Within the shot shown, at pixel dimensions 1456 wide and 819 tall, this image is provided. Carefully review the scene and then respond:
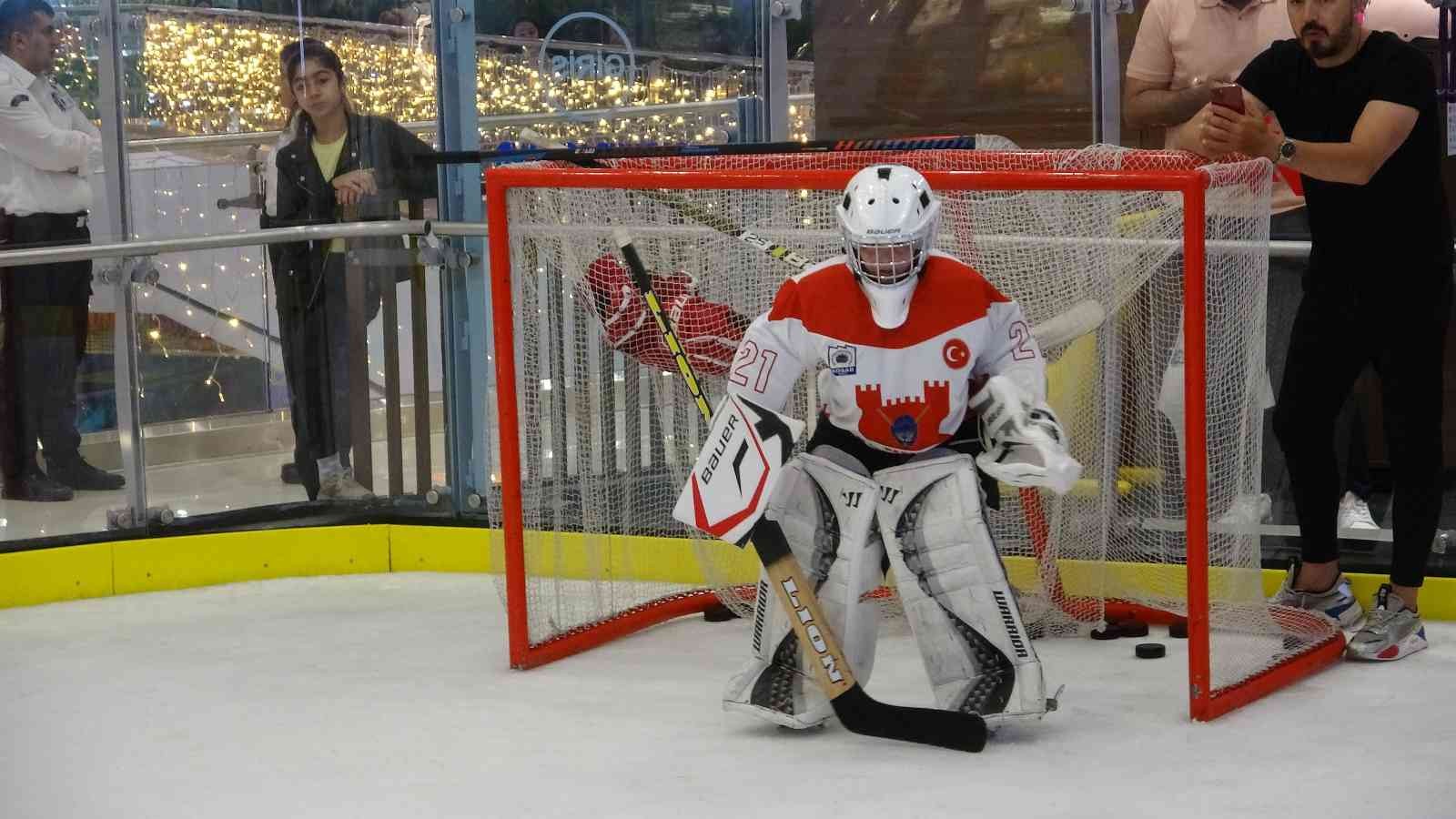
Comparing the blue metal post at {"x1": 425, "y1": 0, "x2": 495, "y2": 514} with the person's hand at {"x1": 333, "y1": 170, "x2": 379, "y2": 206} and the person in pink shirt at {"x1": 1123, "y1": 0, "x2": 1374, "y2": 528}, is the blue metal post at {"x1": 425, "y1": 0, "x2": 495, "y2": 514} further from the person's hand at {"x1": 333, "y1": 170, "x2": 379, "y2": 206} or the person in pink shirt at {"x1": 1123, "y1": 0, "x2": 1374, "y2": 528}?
the person in pink shirt at {"x1": 1123, "y1": 0, "x2": 1374, "y2": 528}

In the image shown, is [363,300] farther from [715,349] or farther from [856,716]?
[856,716]

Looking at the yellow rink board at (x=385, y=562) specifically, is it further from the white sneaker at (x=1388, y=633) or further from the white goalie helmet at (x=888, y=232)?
the white goalie helmet at (x=888, y=232)

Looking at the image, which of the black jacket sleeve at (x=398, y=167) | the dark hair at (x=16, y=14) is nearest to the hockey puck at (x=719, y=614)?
the black jacket sleeve at (x=398, y=167)

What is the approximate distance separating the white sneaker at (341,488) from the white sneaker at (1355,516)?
2.42 metres

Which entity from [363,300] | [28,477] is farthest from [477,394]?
[28,477]

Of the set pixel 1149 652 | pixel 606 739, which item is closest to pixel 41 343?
pixel 606 739

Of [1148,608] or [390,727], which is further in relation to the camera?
[1148,608]

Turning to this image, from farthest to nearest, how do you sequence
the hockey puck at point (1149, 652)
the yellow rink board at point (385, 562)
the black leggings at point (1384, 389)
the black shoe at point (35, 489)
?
the black shoe at point (35, 489) < the yellow rink board at point (385, 562) < the hockey puck at point (1149, 652) < the black leggings at point (1384, 389)

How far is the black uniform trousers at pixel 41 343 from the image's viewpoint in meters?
4.55

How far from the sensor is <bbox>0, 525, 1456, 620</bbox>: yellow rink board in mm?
3969

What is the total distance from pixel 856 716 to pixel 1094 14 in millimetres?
2167

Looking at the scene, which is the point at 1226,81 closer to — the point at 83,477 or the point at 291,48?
the point at 291,48

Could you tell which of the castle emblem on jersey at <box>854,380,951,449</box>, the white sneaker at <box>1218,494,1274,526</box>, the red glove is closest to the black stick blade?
the castle emblem on jersey at <box>854,380,951,449</box>

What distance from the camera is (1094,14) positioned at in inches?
181
